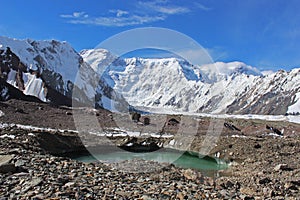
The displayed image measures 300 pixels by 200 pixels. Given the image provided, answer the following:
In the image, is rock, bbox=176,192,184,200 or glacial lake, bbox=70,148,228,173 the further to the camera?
glacial lake, bbox=70,148,228,173

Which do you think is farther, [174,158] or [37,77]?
[37,77]

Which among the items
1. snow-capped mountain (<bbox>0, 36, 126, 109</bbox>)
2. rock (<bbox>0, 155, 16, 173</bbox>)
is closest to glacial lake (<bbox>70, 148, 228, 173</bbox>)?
rock (<bbox>0, 155, 16, 173</bbox>)

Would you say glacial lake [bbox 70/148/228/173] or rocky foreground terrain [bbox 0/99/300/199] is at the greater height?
rocky foreground terrain [bbox 0/99/300/199]

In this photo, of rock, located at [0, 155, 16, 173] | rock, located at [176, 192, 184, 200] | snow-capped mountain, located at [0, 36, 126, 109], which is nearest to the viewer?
rock, located at [176, 192, 184, 200]

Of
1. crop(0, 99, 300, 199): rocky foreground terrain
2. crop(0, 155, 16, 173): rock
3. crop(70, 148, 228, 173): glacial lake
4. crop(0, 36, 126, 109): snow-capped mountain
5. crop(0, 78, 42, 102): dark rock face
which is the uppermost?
crop(0, 36, 126, 109): snow-capped mountain

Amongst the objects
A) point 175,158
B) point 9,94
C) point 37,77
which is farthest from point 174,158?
point 37,77

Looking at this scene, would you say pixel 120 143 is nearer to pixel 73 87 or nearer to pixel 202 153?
pixel 202 153

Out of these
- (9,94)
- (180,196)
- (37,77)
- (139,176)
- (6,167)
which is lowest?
(139,176)

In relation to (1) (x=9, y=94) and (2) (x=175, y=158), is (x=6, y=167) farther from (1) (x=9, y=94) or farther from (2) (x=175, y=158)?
(1) (x=9, y=94)

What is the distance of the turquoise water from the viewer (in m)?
44.4

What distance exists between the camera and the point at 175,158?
5203 centimetres

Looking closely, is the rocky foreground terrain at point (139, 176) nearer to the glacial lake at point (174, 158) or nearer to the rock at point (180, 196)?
the rock at point (180, 196)

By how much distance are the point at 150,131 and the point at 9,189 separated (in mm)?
65520

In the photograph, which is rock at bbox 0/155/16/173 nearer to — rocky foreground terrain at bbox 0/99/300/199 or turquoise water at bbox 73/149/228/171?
rocky foreground terrain at bbox 0/99/300/199
